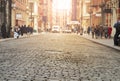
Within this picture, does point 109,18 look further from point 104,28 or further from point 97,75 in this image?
point 97,75

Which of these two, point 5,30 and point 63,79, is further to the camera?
point 5,30

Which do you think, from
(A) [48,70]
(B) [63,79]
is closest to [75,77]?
(B) [63,79]

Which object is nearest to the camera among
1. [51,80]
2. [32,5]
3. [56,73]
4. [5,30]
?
[51,80]

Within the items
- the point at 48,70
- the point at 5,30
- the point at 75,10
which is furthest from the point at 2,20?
the point at 75,10

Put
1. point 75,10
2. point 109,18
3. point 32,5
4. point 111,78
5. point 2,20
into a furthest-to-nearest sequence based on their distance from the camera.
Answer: point 75,10 < point 32,5 < point 109,18 < point 2,20 < point 111,78

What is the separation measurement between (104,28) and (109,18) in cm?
944

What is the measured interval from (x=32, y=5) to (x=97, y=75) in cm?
10770

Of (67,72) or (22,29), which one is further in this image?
(22,29)

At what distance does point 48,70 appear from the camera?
12094mm

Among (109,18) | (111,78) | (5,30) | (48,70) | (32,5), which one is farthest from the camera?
(32,5)

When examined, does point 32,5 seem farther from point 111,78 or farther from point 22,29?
point 111,78

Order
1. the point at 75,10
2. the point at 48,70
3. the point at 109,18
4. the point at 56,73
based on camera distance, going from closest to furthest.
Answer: the point at 56,73, the point at 48,70, the point at 109,18, the point at 75,10

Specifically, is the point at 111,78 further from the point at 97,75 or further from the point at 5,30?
the point at 5,30

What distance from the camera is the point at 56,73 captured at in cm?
1134
